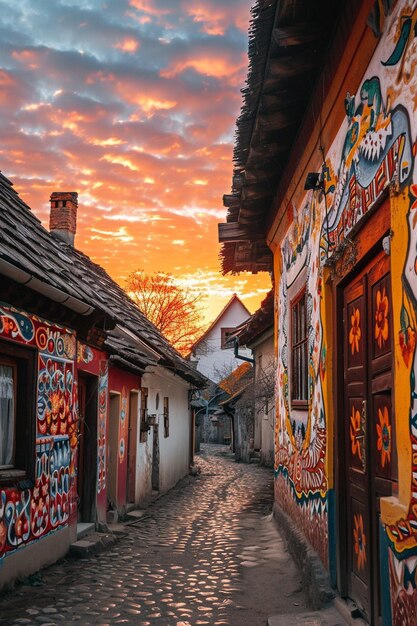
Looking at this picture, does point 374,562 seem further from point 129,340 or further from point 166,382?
point 166,382

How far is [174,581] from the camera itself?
6301 mm

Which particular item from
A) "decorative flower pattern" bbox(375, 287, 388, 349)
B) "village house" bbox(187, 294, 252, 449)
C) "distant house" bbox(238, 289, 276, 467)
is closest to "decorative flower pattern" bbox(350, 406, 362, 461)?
"decorative flower pattern" bbox(375, 287, 388, 349)

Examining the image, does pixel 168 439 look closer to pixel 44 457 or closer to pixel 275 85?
pixel 44 457

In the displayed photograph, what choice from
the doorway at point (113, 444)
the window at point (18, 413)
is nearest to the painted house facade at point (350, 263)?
the window at point (18, 413)

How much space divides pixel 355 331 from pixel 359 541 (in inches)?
52.4

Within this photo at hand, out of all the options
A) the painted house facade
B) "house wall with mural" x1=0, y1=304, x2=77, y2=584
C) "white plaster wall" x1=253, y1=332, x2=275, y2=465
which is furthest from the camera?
"white plaster wall" x1=253, y1=332, x2=275, y2=465

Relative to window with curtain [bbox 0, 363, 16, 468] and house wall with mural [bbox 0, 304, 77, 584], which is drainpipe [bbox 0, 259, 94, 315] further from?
window with curtain [bbox 0, 363, 16, 468]

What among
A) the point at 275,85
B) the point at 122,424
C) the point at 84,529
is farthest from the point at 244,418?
the point at 275,85

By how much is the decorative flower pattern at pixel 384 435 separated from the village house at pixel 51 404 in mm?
3073

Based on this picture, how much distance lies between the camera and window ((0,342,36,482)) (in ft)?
20.2

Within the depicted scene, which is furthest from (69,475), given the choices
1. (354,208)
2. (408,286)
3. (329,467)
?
(408,286)

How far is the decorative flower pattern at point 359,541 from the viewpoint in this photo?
4.20 metres

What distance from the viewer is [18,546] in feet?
19.8

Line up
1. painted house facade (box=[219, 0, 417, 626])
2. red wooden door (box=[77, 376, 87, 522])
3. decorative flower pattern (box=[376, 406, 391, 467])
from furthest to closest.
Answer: red wooden door (box=[77, 376, 87, 522]), decorative flower pattern (box=[376, 406, 391, 467]), painted house facade (box=[219, 0, 417, 626])
